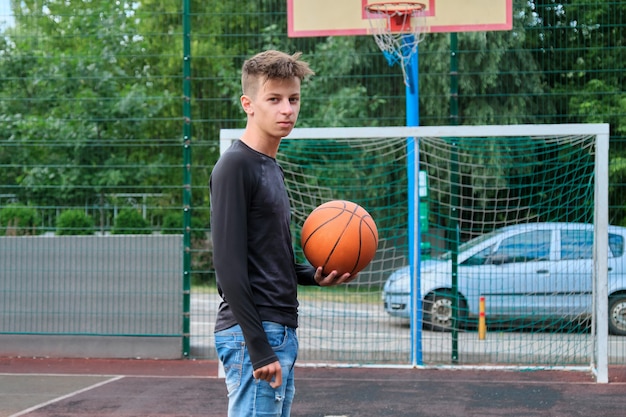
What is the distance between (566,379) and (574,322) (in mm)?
875

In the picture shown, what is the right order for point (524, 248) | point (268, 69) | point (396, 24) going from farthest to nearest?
point (524, 248) < point (396, 24) < point (268, 69)

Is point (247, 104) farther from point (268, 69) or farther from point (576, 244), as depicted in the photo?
point (576, 244)

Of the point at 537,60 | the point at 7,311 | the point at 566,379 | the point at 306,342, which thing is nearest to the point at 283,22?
the point at 537,60

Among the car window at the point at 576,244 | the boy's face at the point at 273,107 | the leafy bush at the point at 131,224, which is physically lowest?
the car window at the point at 576,244

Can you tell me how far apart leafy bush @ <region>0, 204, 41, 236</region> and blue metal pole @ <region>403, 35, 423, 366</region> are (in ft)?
13.8

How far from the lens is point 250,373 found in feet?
10.2

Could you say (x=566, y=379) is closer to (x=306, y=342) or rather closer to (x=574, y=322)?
(x=574, y=322)

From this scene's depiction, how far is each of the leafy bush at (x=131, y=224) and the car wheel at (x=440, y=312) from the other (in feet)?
10.8

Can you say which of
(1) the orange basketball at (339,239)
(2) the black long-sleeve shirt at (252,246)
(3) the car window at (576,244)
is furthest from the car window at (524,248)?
(2) the black long-sleeve shirt at (252,246)

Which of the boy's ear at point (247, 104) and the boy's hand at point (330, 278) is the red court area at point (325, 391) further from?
the boy's ear at point (247, 104)

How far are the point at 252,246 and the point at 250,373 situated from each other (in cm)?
44

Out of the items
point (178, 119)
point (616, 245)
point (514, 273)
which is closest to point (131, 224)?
point (178, 119)

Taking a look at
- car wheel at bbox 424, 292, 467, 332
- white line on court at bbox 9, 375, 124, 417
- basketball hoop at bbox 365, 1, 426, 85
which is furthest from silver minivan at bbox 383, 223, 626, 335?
white line on court at bbox 9, 375, 124, 417

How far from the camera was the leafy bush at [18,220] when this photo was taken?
33.4 ft
